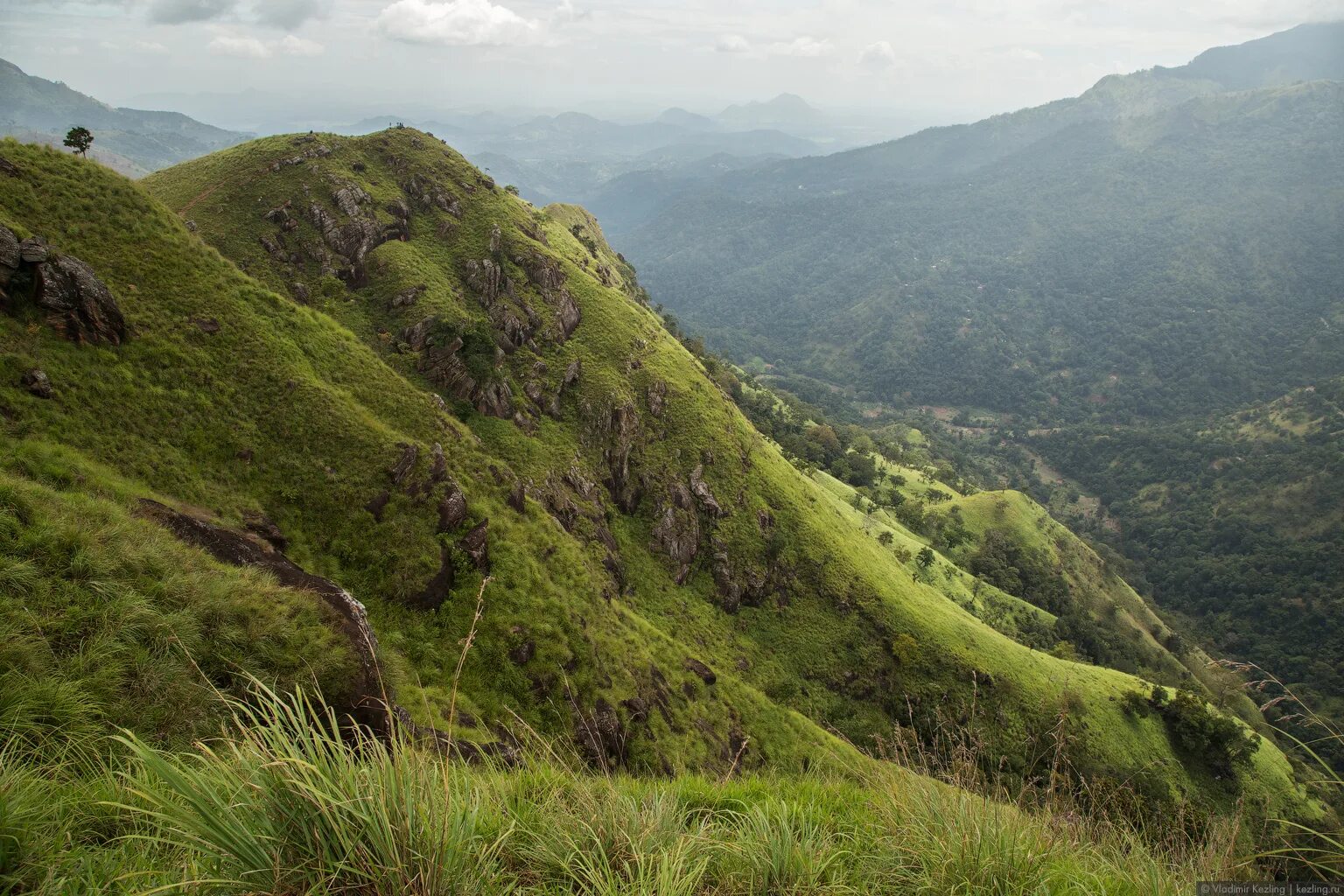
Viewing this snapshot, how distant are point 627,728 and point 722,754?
783 cm

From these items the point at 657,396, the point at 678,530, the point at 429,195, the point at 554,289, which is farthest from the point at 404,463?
the point at 429,195

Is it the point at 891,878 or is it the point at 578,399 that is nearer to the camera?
the point at 891,878

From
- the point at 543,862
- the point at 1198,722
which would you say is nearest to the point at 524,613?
the point at 543,862

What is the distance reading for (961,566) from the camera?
9050 cm

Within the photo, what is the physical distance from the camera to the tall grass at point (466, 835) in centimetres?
368

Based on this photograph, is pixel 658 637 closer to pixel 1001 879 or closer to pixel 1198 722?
pixel 1001 879

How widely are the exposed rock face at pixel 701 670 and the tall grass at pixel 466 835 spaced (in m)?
27.4

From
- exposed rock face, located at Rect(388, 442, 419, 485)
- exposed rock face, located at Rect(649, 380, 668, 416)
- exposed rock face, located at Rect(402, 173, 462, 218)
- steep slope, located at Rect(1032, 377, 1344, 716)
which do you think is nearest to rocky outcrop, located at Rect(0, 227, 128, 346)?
exposed rock face, located at Rect(388, 442, 419, 485)

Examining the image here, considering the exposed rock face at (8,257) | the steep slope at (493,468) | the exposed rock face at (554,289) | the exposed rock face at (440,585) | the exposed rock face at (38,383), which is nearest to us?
the exposed rock face at (38,383)

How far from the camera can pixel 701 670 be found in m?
34.8

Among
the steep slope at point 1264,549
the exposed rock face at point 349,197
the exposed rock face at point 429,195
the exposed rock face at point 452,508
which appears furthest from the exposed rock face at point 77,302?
the steep slope at point 1264,549

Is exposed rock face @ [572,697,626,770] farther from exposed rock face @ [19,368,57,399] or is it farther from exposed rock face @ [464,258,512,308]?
exposed rock face @ [464,258,512,308]

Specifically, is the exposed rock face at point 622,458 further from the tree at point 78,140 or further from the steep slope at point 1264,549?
the steep slope at point 1264,549

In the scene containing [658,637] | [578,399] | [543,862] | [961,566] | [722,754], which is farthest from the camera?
[961,566]
